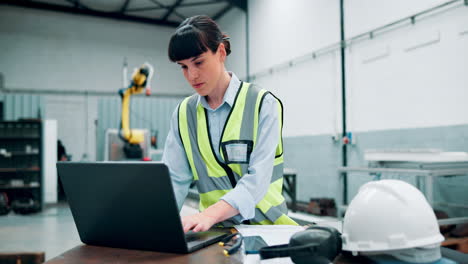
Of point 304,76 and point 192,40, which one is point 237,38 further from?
point 192,40

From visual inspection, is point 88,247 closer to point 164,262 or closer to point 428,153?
point 164,262

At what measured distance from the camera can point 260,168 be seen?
1054mm

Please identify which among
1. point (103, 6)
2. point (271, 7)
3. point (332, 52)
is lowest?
point (332, 52)

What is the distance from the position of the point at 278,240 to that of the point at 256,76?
623cm

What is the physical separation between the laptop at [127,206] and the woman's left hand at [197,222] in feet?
0.06

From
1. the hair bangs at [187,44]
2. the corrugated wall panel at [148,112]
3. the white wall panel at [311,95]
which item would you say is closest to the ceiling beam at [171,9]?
the corrugated wall panel at [148,112]

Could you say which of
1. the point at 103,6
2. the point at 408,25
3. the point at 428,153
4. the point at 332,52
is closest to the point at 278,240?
the point at 428,153

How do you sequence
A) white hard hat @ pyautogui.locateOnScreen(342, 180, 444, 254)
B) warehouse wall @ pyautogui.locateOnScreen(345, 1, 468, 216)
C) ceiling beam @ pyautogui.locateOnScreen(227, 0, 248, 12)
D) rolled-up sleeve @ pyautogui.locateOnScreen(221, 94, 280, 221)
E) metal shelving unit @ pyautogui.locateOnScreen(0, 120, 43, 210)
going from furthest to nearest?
1. ceiling beam @ pyautogui.locateOnScreen(227, 0, 248, 12)
2. metal shelving unit @ pyautogui.locateOnScreen(0, 120, 43, 210)
3. warehouse wall @ pyautogui.locateOnScreen(345, 1, 468, 216)
4. rolled-up sleeve @ pyautogui.locateOnScreen(221, 94, 280, 221)
5. white hard hat @ pyautogui.locateOnScreen(342, 180, 444, 254)

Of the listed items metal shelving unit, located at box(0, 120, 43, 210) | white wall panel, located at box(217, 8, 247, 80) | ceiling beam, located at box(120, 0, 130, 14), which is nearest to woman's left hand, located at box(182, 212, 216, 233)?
metal shelving unit, located at box(0, 120, 43, 210)

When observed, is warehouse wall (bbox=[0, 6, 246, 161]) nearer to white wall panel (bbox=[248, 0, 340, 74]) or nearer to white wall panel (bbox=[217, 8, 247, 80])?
white wall panel (bbox=[217, 8, 247, 80])

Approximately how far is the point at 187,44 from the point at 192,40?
2 cm

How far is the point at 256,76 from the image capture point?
696 centimetres

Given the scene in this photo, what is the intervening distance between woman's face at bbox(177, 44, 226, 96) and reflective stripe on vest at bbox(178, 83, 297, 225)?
0.10 metres

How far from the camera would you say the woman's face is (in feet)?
3.45
